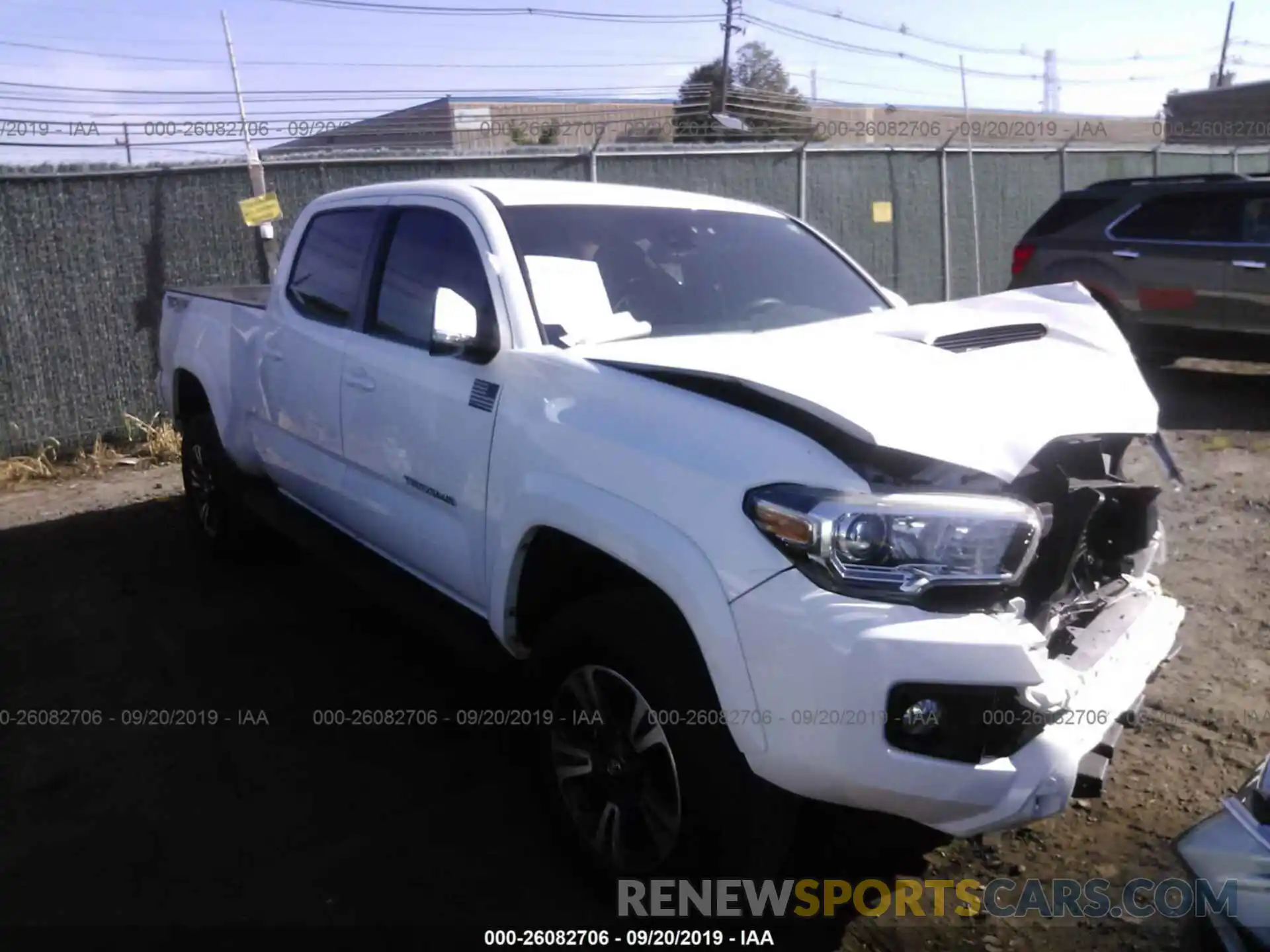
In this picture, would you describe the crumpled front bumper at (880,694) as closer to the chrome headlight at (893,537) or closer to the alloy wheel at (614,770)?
the chrome headlight at (893,537)

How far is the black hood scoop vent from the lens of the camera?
310cm

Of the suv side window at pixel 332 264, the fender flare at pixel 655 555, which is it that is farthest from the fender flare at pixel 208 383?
the fender flare at pixel 655 555

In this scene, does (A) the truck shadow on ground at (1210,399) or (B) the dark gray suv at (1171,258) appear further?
(B) the dark gray suv at (1171,258)

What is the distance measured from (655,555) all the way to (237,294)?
4149mm

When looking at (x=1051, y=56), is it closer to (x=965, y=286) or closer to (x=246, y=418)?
(x=965, y=286)

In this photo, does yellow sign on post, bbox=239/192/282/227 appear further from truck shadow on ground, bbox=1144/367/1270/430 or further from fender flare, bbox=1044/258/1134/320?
truck shadow on ground, bbox=1144/367/1270/430

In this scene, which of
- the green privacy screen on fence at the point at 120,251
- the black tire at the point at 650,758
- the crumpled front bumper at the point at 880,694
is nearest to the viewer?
the crumpled front bumper at the point at 880,694

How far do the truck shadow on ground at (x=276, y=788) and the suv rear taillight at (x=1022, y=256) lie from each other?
742 cm

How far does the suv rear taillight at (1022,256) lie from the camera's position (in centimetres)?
1033

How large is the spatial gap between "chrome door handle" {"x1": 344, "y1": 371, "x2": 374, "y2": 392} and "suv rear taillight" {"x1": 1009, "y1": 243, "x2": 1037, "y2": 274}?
25.5 ft

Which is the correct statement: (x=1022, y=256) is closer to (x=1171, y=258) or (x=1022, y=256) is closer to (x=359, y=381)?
(x=1171, y=258)

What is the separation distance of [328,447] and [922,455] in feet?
8.91

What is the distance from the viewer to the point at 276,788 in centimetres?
371

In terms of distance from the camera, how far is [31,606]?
18.2 ft
